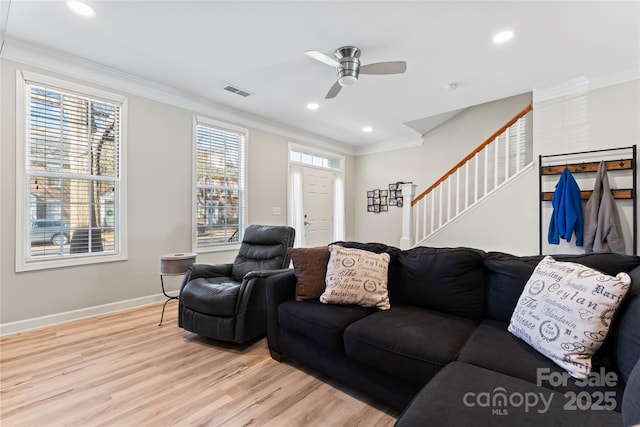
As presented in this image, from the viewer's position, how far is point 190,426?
1.51 metres

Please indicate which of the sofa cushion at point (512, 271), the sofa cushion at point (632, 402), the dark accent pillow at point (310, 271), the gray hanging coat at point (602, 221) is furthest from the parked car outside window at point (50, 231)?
the gray hanging coat at point (602, 221)

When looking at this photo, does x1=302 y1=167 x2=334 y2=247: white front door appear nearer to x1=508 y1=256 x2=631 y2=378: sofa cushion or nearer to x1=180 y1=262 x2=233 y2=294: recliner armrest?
x1=180 y1=262 x2=233 y2=294: recliner armrest

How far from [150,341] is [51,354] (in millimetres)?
682

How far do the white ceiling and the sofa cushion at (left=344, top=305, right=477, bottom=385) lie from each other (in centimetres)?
221

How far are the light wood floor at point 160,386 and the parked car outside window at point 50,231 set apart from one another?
867 mm

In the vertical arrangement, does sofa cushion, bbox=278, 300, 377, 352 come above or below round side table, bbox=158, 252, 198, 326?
below

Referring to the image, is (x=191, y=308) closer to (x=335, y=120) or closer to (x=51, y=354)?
(x=51, y=354)

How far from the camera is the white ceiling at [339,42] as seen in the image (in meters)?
2.16

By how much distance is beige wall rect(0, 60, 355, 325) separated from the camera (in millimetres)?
2578

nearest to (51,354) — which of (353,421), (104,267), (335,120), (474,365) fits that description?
(104,267)

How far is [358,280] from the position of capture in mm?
1991

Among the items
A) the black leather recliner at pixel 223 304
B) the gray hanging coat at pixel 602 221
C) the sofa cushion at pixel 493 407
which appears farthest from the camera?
the gray hanging coat at pixel 602 221

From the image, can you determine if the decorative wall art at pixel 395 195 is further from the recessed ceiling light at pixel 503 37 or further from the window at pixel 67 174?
the window at pixel 67 174

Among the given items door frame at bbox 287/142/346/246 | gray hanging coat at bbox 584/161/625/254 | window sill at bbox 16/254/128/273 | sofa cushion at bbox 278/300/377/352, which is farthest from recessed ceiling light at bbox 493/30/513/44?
window sill at bbox 16/254/128/273
